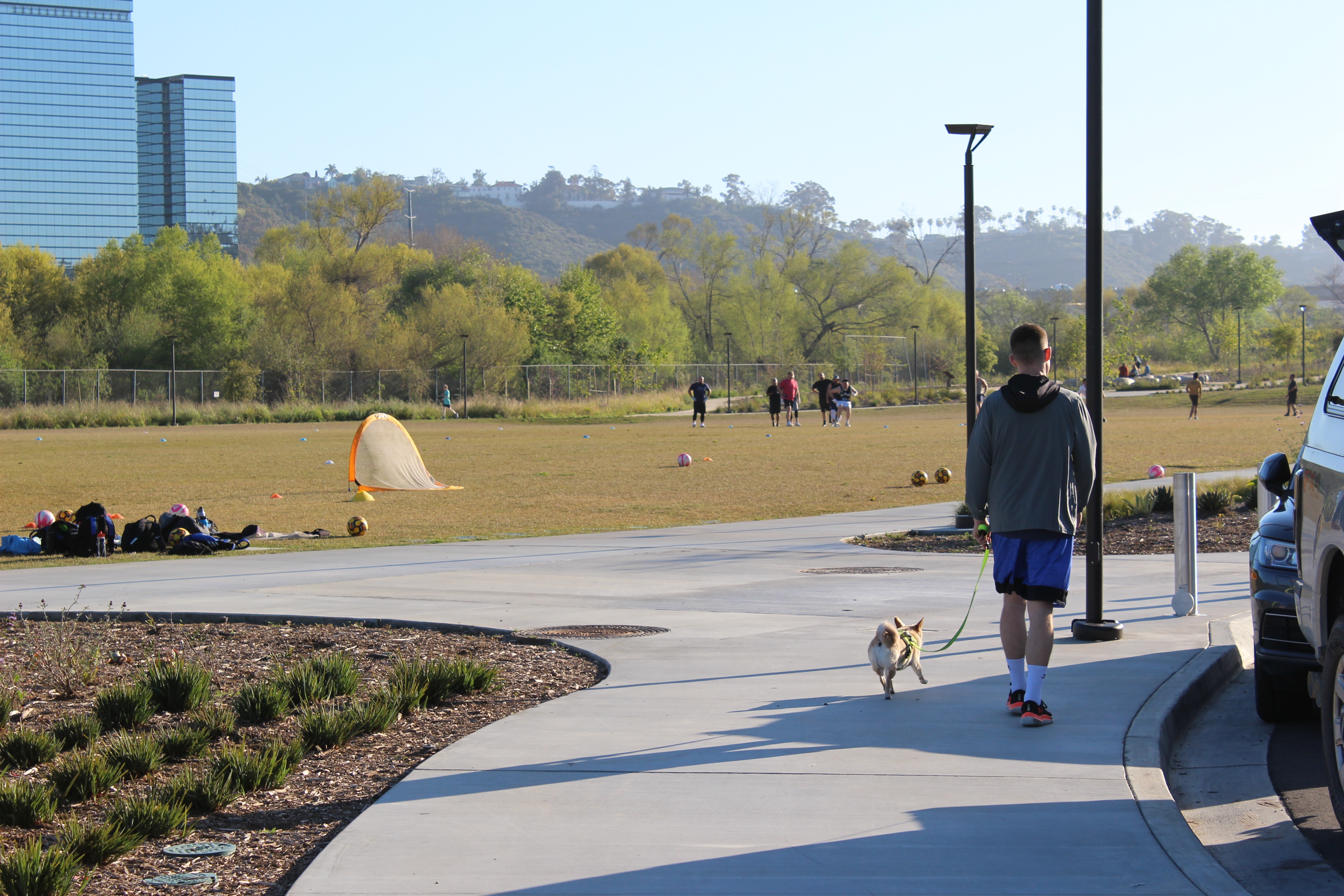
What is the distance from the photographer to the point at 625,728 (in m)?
5.90

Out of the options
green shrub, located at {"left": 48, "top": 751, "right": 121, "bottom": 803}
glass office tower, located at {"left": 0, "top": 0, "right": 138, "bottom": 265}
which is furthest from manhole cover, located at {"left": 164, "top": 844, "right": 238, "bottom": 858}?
glass office tower, located at {"left": 0, "top": 0, "right": 138, "bottom": 265}

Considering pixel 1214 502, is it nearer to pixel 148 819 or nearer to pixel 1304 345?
pixel 148 819

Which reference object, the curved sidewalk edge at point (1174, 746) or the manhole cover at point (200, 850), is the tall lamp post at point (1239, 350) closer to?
the curved sidewalk edge at point (1174, 746)

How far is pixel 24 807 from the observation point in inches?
186

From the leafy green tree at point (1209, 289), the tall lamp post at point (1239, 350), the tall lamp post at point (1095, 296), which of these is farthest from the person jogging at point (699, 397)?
the leafy green tree at point (1209, 289)

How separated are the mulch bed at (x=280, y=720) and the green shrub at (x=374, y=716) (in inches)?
1.6

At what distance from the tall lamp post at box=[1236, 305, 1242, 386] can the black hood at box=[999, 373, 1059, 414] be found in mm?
93853

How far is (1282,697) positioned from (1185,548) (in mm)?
2641

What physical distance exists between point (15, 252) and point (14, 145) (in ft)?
354

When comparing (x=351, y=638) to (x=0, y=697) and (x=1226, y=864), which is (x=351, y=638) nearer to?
(x=0, y=697)

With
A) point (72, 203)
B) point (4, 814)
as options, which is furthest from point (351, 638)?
point (72, 203)

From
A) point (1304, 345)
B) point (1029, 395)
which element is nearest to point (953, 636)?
point (1029, 395)

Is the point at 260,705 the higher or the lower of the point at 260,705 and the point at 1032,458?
the lower

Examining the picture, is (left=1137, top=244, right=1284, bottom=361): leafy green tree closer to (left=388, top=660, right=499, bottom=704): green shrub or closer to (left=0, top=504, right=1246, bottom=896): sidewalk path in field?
(left=0, top=504, right=1246, bottom=896): sidewalk path in field
